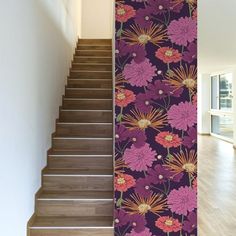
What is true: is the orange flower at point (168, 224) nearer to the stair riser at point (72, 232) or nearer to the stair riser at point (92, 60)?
the stair riser at point (72, 232)

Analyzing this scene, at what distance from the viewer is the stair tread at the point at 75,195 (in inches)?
124

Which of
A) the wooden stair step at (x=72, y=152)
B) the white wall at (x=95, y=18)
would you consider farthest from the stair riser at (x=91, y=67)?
the white wall at (x=95, y=18)

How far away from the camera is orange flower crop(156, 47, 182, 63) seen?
2.55 metres

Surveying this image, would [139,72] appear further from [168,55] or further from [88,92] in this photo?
[88,92]

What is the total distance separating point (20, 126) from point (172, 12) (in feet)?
5.28

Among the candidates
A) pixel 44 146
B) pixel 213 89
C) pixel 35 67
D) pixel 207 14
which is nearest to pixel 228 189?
pixel 207 14

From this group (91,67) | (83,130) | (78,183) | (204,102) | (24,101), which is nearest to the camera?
(24,101)

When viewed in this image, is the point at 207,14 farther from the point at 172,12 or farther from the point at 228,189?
the point at 228,189

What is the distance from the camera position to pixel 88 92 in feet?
16.6

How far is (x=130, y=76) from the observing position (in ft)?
8.35

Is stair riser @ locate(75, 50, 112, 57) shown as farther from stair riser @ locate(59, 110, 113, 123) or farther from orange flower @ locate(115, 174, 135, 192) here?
orange flower @ locate(115, 174, 135, 192)

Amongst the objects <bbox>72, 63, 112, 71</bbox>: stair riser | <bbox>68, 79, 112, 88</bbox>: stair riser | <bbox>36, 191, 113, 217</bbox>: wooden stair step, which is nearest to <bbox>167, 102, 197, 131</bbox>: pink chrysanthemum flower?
<bbox>36, 191, 113, 217</bbox>: wooden stair step

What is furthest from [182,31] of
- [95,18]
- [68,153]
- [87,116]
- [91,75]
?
[95,18]

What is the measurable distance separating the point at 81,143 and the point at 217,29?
286cm
